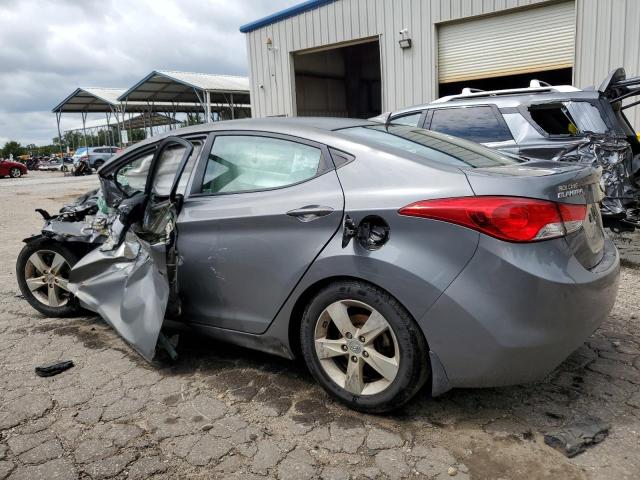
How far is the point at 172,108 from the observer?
3128cm

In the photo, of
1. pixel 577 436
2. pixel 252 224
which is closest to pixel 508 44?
pixel 252 224

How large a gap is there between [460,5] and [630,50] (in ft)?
10.7

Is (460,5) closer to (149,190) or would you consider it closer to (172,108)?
(149,190)

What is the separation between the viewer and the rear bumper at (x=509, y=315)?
219 centimetres

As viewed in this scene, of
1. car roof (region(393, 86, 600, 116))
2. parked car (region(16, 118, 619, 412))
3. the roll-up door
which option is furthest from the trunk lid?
the roll-up door

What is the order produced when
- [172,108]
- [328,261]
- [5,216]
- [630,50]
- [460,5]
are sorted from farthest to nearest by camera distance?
[172,108]
[5,216]
[460,5]
[630,50]
[328,261]

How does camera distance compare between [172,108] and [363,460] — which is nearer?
[363,460]

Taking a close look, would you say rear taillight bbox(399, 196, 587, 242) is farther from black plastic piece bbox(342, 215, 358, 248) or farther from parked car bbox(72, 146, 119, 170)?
parked car bbox(72, 146, 119, 170)

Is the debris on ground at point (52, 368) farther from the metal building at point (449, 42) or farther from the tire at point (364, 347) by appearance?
the metal building at point (449, 42)

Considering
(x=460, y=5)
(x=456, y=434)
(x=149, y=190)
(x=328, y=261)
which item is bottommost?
(x=456, y=434)

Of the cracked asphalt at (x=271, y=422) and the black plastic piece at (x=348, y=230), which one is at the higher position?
the black plastic piece at (x=348, y=230)

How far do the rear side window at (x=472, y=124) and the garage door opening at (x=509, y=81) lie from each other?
6.14m

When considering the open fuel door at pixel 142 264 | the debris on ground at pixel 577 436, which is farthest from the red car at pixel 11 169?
the debris on ground at pixel 577 436

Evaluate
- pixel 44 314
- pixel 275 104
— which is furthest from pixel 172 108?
pixel 44 314
